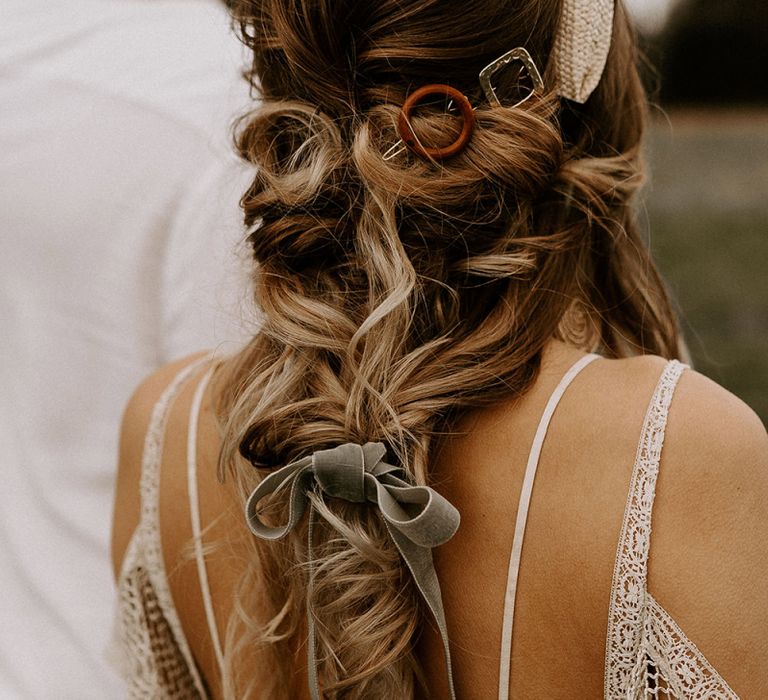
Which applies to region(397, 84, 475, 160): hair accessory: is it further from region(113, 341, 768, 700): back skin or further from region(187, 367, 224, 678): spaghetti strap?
region(187, 367, 224, 678): spaghetti strap

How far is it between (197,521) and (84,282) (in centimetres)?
75

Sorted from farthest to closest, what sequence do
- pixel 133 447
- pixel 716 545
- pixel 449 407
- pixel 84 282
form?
1. pixel 84 282
2. pixel 133 447
3. pixel 449 407
4. pixel 716 545

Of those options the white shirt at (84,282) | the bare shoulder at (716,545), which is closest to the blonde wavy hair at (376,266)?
the bare shoulder at (716,545)

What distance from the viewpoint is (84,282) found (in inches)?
73.9

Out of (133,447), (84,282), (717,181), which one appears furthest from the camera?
(717,181)

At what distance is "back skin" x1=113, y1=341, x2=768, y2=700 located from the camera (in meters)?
1.04

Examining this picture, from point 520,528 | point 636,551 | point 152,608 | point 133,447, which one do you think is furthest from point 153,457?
point 636,551

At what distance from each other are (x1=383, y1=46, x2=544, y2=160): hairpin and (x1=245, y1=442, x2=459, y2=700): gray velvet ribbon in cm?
37

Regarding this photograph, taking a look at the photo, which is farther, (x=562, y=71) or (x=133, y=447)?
(x=133, y=447)

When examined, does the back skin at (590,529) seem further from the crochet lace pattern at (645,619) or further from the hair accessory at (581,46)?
the hair accessory at (581,46)

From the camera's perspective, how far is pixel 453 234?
1.16 m

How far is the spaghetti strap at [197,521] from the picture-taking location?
1.33m

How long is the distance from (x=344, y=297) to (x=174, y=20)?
132 cm

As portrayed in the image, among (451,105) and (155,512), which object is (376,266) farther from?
(155,512)
